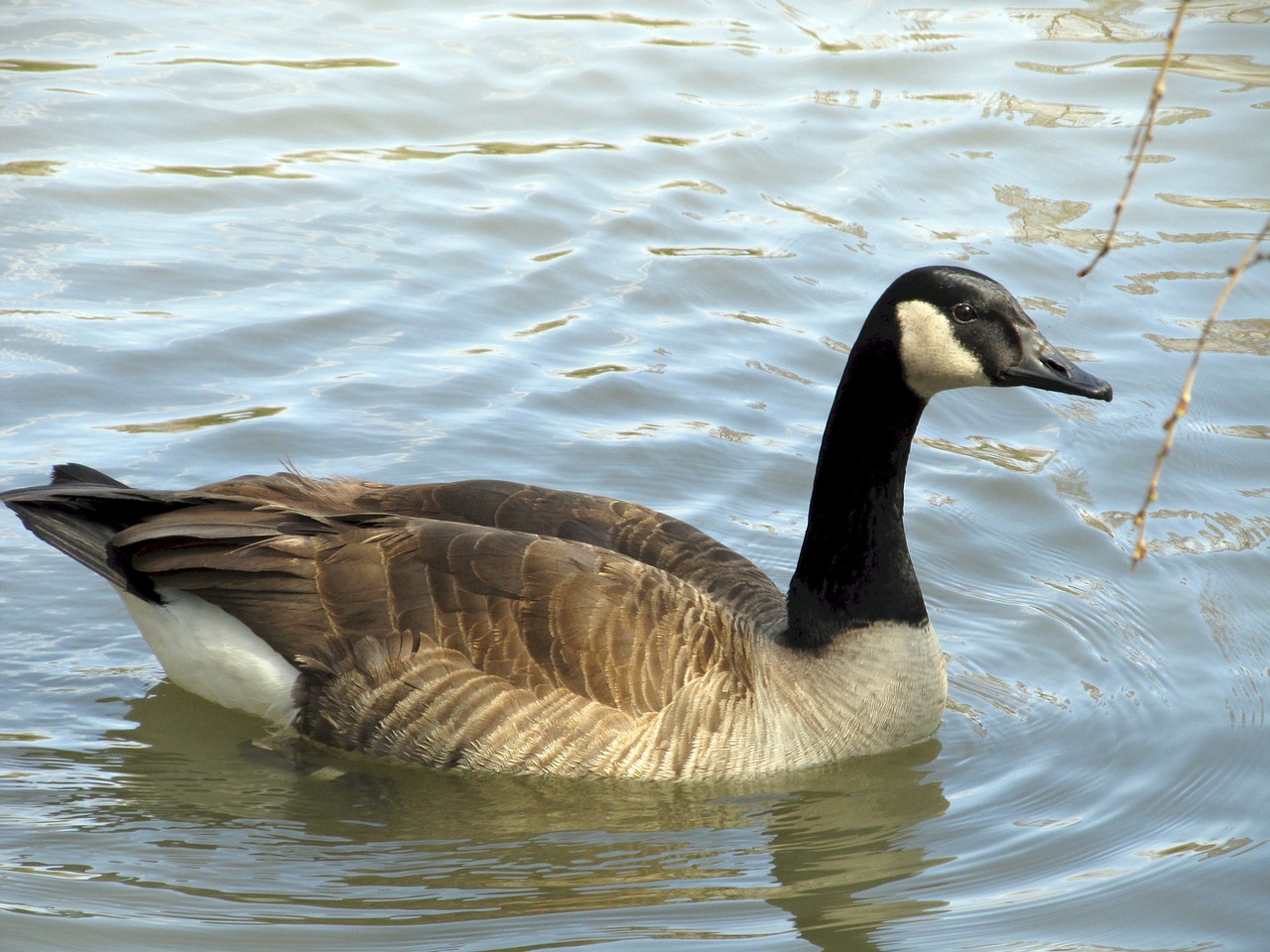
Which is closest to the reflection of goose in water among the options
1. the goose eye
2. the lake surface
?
the lake surface

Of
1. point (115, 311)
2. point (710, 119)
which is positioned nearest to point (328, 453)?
point (115, 311)

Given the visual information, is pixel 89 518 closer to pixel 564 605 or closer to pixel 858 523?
pixel 564 605

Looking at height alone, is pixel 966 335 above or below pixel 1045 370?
above

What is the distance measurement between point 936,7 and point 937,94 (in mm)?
2058

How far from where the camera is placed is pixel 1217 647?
24.9ft

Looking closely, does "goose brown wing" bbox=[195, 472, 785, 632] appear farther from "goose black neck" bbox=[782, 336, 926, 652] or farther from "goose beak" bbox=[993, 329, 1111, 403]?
"goose beak" bbox=[993, 329, 1111, 403]

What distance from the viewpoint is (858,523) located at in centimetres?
671

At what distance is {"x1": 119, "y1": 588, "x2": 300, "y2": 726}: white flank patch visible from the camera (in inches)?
259

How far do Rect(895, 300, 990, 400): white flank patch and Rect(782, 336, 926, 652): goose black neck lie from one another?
16 cm

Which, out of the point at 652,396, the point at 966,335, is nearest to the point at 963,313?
the point at 966,335

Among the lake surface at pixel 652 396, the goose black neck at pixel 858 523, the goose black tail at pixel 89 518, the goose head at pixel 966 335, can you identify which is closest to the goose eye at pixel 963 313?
the goose head at pixel 966 335

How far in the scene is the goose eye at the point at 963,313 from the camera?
20.7 feet

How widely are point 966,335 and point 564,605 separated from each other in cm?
194

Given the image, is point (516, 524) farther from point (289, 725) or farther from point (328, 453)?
point (328, 453)
